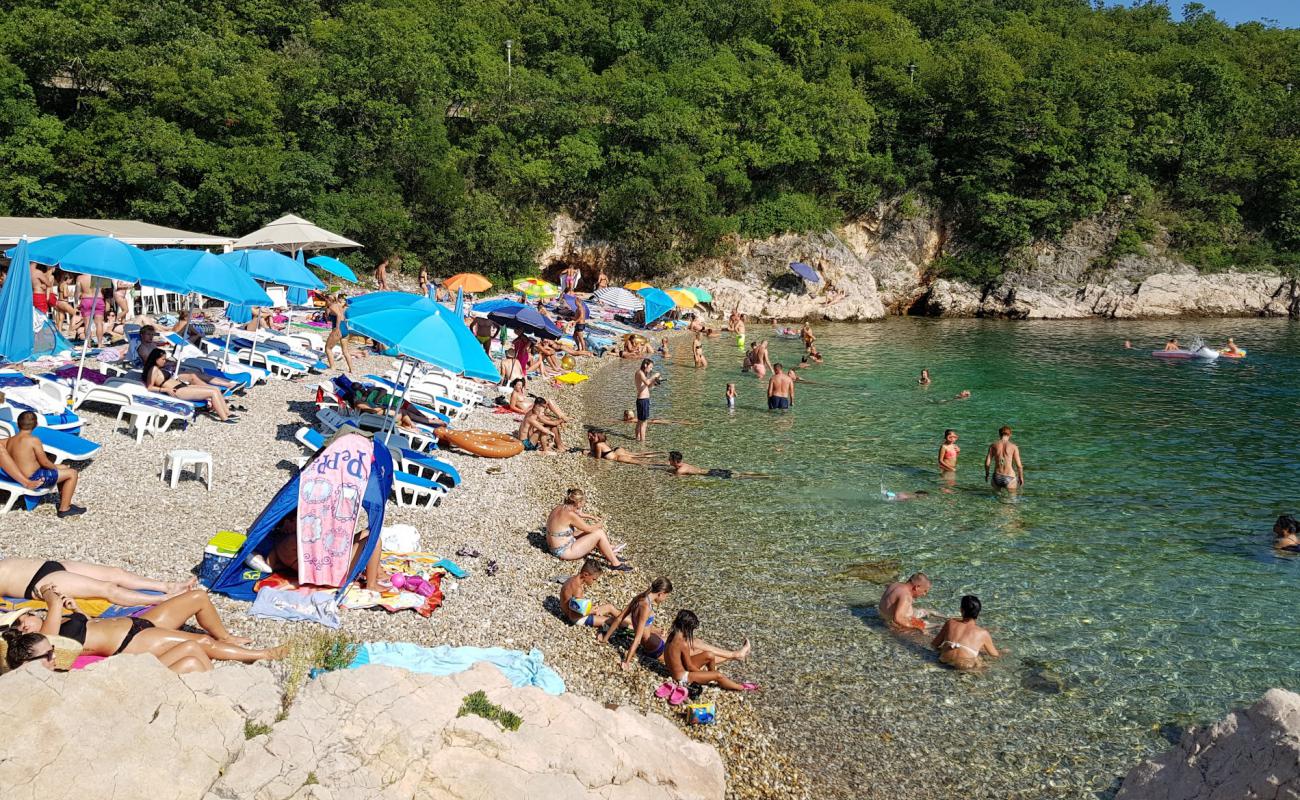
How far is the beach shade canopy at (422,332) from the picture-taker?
10.7m

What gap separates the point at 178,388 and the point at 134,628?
788 centimetres

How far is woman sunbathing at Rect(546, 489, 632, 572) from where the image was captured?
10482 millimetres

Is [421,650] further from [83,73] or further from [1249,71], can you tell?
[1249,71]

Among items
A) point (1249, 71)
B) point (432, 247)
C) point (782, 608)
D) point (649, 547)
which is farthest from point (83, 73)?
point (1249, 71)

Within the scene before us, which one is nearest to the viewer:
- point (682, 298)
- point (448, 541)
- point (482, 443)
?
point (448, 541)

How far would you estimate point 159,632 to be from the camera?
6668mm

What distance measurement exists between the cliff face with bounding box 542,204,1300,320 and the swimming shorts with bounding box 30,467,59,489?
3077cm

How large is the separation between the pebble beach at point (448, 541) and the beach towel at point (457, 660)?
1.18 ft

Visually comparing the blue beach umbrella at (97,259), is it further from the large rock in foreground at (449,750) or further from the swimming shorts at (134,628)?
the large rock in foreground at (449,750)

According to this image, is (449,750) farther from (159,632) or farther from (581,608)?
(581,608)

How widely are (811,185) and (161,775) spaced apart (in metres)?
41.3

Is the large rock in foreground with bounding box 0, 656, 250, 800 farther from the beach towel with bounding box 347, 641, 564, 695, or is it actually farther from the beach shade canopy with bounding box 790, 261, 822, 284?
the beach shade canopy with bounding box 790, 261, 822, 284

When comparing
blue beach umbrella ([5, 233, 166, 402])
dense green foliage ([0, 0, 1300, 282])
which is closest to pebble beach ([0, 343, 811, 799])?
blue beach umbrella ([5, 233, 166, 402])

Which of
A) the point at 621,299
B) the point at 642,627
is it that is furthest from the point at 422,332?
the point at 621,299
